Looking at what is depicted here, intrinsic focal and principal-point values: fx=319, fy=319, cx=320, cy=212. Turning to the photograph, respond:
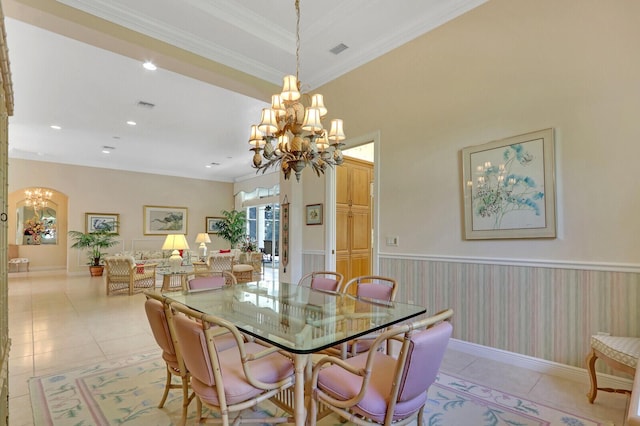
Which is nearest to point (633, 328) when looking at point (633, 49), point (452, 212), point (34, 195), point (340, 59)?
point (452, 212)

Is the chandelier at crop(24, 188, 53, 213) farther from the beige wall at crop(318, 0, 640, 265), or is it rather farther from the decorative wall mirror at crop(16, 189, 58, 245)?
the beige wall at crop(318, 0, 640, 265)

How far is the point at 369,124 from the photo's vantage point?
13.5 feet

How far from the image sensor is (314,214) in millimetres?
4805

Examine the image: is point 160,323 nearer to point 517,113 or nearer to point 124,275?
point 517,113

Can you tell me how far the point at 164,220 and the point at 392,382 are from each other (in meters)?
11.0

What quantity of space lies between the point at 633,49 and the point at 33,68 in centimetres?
642

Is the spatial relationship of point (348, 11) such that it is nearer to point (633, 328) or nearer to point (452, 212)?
point (452, 212)

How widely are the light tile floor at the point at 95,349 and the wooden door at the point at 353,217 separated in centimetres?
217

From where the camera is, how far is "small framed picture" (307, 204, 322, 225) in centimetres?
471

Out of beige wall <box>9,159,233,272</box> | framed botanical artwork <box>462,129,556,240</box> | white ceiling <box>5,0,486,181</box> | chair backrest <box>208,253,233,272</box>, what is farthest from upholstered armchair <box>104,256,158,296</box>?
framed botanical artwork <box>462,129,556,240</box>

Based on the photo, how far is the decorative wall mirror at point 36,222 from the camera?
958 cm

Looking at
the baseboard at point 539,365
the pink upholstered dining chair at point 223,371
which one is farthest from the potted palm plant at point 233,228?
the pink upholstered dining chair at point 223,371

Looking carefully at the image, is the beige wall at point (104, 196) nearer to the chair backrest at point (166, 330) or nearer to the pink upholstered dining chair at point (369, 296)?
the chair backrest at point (166, 330)

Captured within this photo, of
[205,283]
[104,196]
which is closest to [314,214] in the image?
[205,283]
